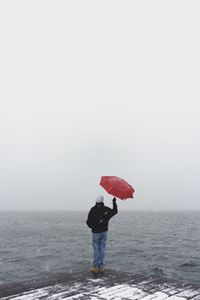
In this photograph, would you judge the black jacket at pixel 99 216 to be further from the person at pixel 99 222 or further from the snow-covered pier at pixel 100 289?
the snow-covered pier at pixel 100 289

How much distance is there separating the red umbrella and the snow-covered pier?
Result: 8.09 ft

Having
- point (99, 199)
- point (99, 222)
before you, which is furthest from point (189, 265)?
point (99, 199)

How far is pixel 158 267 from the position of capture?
29.0 m

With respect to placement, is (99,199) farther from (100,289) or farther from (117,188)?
(100,289)

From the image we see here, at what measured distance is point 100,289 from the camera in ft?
28.6

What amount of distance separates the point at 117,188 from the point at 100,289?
9.64 feet

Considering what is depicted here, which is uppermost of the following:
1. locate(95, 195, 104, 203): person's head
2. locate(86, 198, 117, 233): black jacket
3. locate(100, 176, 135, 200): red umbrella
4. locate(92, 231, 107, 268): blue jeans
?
locate(100, 176, 135, 200): red umbrella

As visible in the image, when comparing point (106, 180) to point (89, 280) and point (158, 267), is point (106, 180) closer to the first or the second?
point (89, 280)

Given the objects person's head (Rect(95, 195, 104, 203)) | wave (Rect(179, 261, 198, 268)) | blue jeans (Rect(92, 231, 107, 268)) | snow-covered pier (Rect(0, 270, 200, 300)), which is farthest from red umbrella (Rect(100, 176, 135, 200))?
wave (Rect(179, 261, 198, 268))

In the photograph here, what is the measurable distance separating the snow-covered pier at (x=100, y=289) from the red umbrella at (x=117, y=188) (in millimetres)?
2467

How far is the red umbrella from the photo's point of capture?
10156 millimetres

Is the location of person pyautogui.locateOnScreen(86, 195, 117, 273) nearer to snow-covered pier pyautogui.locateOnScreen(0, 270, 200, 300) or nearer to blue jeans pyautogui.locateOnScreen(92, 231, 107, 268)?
blue jeans pyautogui.locateOnScreen(92, 231, 107, 268)

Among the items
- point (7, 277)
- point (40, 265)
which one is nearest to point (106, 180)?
point (7, 277)

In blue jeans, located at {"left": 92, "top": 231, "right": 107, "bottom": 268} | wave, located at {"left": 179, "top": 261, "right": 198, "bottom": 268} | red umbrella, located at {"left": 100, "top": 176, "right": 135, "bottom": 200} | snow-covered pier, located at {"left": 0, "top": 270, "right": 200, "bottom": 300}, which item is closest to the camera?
snow-covered pier, located at {"left": 0, "top": 270, "right": 200, "bottom": 300}
